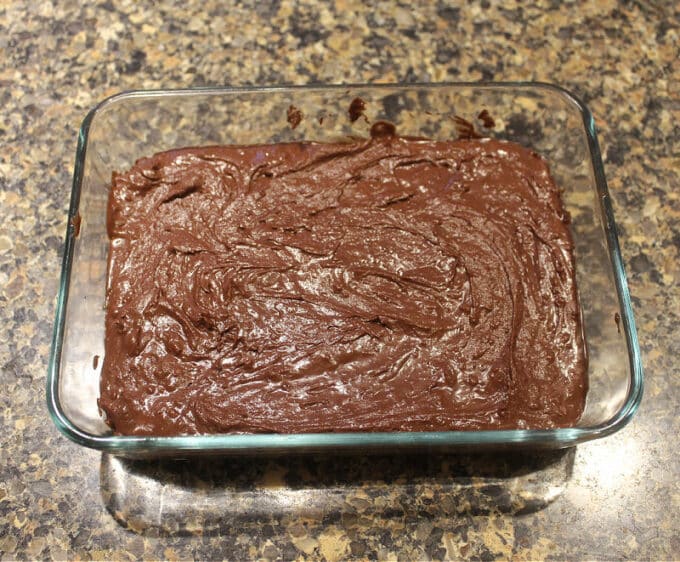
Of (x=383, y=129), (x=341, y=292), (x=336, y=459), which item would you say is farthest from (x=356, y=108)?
(x=336, y=459)

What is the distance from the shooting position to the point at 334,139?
1.96 meters

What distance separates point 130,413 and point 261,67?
1235 millimetres

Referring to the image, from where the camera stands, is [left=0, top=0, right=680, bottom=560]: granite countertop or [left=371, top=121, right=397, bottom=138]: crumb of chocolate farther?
[left=371, top=121, right=397, bottom=138]: crumb of chocolate

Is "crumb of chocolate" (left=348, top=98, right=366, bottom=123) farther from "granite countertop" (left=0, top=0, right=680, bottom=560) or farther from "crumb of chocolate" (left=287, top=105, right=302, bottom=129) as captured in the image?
"granite countertop" (left=0, top=0, right=680, bottom=560)

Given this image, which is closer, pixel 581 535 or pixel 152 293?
pixel 581 535

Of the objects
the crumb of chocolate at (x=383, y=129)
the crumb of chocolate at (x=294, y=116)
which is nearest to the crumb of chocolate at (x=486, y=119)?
the crumb of chocolate at (x=383, y=129)

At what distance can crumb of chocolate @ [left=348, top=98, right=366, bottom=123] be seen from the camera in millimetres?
1909

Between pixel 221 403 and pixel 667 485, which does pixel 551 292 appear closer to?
pixel 667 485

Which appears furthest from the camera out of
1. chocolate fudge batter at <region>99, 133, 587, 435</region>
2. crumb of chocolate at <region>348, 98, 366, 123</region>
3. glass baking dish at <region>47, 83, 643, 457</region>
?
crumb of chocolate at <region>348, 98, 366, 123</region>

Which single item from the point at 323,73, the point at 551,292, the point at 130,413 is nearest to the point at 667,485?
the point at 551,292

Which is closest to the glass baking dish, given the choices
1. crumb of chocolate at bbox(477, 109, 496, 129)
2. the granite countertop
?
crumb of chocolate at bbox(477, 109, 496, 129)

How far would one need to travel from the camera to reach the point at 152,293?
1733mm

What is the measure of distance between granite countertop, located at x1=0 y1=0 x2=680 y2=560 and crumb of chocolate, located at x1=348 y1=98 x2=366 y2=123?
0.31m

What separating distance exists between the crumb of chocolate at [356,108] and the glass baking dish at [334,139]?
A: 0.4 inches
